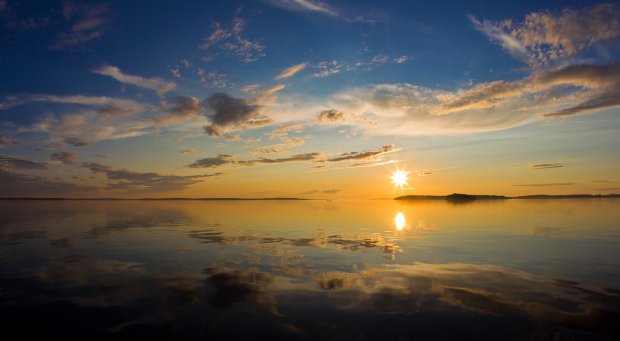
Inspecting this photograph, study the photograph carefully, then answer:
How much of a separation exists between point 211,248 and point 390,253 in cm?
1461

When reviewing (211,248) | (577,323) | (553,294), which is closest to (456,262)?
(553,294)

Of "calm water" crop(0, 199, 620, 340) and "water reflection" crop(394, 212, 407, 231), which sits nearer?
→ "calm water" crop(0, 199, 620, 340)

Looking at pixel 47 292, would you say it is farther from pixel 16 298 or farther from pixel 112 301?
pixel 112 301

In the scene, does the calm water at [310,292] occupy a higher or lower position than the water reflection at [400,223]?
lower

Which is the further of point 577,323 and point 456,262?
point 456,262

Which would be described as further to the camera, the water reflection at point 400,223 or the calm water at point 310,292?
the water reflection at point 400,223

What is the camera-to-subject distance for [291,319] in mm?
13523

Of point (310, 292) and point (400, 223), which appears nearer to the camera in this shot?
point (310, 292)

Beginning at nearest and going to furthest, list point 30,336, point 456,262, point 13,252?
point 30,336, point 456,262, point 13,252

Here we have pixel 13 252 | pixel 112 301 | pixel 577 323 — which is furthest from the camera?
pixel 13 252

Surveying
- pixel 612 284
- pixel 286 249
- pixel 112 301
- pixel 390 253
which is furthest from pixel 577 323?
pixel 286 249

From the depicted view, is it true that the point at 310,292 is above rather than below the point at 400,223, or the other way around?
below

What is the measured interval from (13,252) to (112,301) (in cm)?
1792

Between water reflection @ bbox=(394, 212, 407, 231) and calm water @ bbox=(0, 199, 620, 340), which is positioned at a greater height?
water reflection @ bbox=(394, 212, 407, 231)
